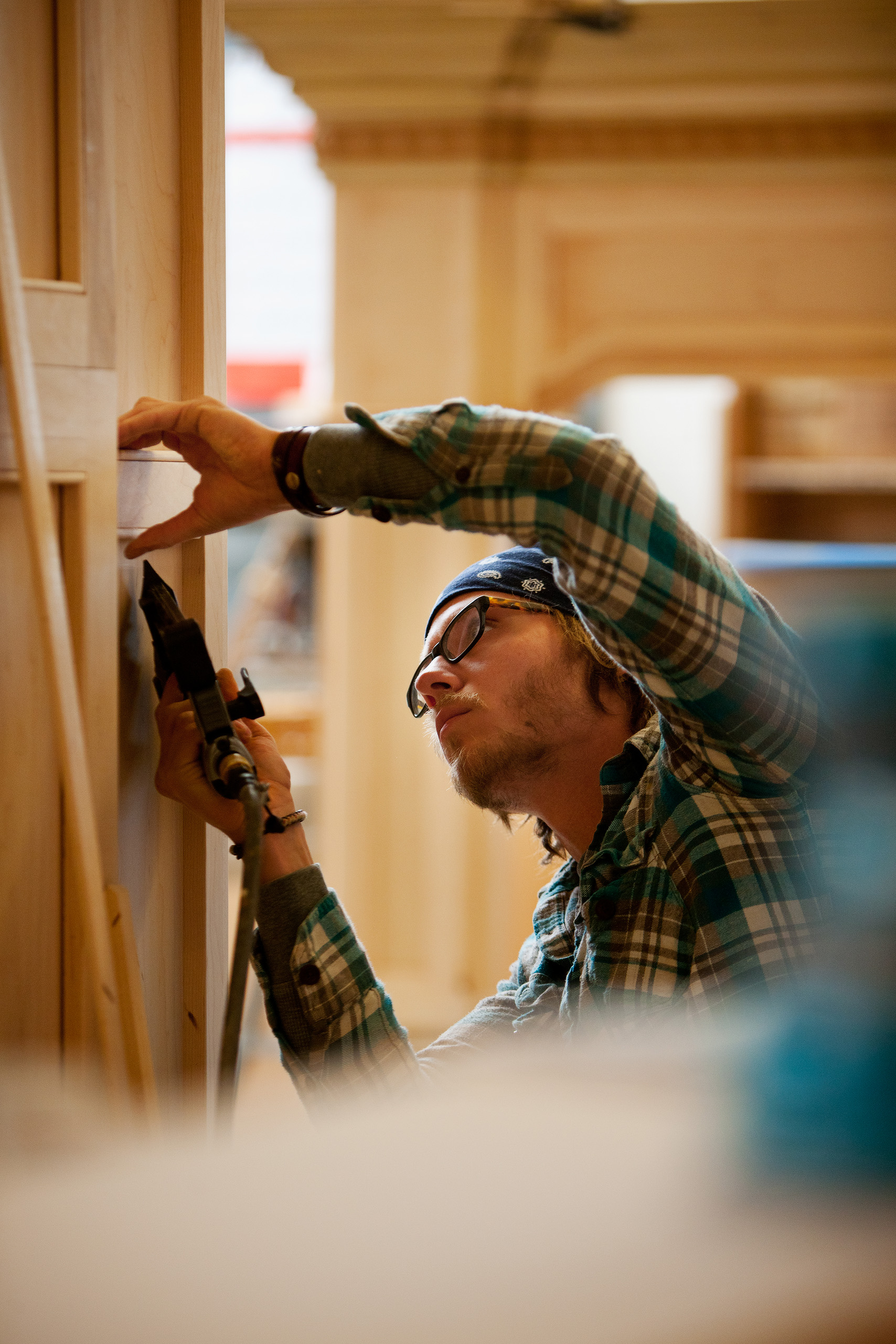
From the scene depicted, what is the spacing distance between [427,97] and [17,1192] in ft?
12.0

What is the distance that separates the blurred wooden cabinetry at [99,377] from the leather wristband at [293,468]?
12 cm

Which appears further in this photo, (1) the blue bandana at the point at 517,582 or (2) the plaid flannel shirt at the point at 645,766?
(1) the blue bandana at the point at 517,582

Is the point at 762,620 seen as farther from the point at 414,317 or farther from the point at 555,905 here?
the point at 414,317

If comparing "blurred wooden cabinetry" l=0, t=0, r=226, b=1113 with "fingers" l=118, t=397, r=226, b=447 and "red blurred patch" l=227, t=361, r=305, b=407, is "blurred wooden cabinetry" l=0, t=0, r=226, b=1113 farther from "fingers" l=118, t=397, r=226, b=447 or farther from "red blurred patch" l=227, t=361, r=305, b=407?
"red blurred patch" l=227, t=361, r=305, b=407

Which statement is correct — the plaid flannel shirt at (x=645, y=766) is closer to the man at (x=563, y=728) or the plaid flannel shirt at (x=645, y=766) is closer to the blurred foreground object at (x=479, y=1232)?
the man at (x=563, y=728)

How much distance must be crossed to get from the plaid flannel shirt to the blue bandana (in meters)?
0.28

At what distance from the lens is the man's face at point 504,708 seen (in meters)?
1.43

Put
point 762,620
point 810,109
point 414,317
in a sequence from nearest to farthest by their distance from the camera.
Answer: point 762,620 < point 810,109 < point 414,317

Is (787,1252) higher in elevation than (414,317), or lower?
lower

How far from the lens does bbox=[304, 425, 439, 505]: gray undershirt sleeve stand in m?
0.92

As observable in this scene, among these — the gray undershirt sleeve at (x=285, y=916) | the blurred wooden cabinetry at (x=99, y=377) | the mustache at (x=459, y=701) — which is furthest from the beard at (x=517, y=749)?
the blurred wooden cabinetry at (x=99, y=377)

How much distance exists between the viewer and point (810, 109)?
136 inches

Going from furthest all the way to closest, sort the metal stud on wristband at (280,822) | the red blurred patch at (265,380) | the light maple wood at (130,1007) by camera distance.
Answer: the red blurred patch at (265,380) → the metal stud on wristband at (280,822) → the light maple wood at (130,1007)

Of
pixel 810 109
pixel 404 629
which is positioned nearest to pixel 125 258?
pixel 404 629
